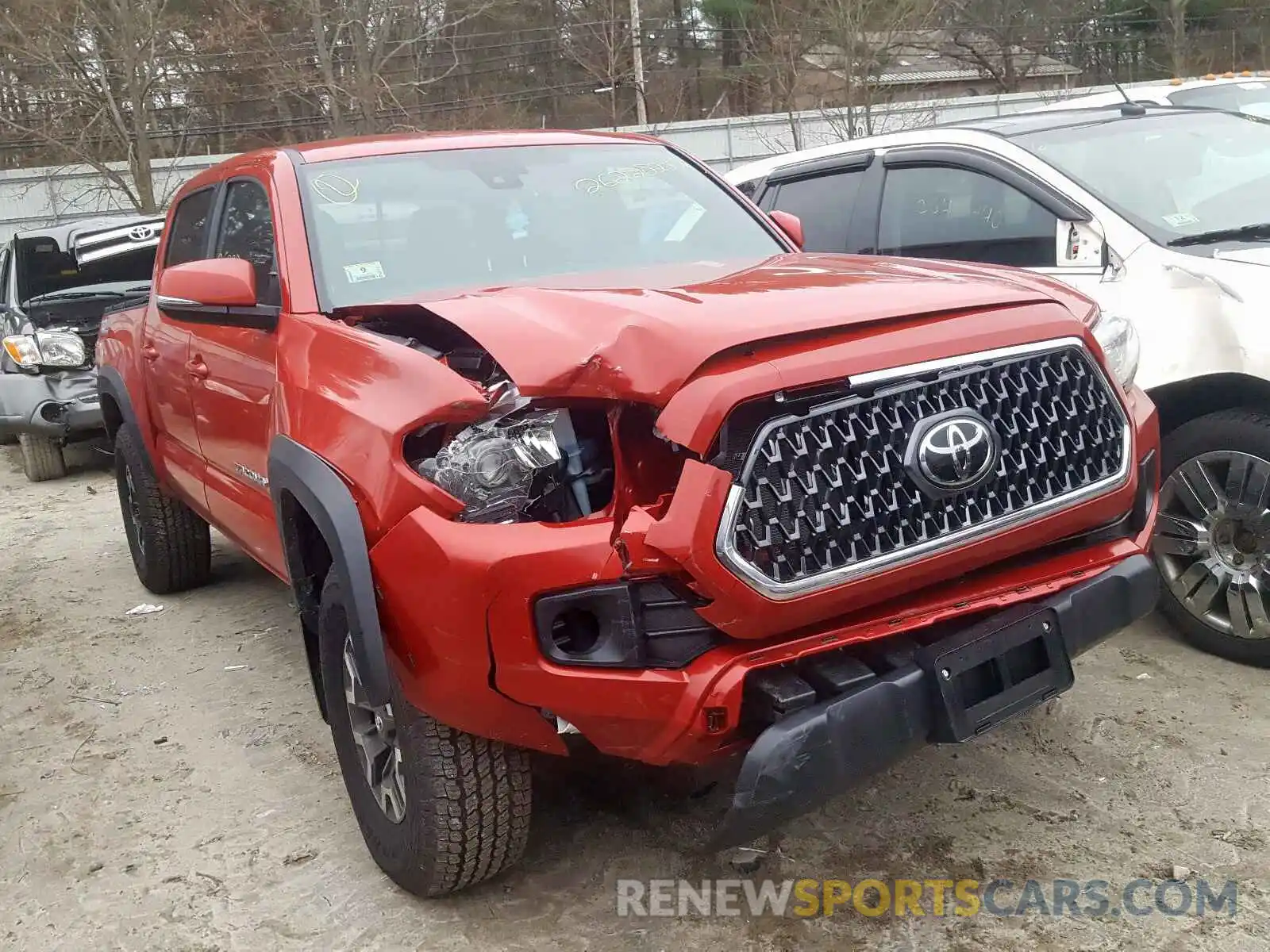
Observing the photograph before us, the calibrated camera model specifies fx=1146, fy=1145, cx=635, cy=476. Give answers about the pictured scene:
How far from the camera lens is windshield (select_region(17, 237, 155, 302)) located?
929 cm

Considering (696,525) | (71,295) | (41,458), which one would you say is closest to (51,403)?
(41,458)

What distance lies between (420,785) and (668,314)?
1226 mm

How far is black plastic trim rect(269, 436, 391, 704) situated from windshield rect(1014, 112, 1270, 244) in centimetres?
303

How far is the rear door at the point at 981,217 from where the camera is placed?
425cm

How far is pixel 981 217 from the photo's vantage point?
466cm

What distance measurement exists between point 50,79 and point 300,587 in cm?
2114

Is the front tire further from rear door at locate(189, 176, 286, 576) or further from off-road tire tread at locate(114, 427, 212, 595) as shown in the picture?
off-road tire tread at locate(114, 427, 212, 595)

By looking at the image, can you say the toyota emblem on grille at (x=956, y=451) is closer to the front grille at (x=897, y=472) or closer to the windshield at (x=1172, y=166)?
the front grille at (x=897, y=472)

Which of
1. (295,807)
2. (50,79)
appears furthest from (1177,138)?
(50,79)

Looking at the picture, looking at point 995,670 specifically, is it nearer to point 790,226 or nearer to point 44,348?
point 790,226

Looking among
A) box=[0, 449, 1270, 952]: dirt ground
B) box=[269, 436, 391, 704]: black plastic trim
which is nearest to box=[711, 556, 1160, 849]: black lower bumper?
box=[0, 449, 1270, 952]: dirt ground

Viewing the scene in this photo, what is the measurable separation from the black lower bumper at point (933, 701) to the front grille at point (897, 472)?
0.70 feet

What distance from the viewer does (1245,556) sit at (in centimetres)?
379

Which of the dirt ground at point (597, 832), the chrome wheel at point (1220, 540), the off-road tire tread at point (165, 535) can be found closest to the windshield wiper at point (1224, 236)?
the chrome wheel at point (1220, 540)
